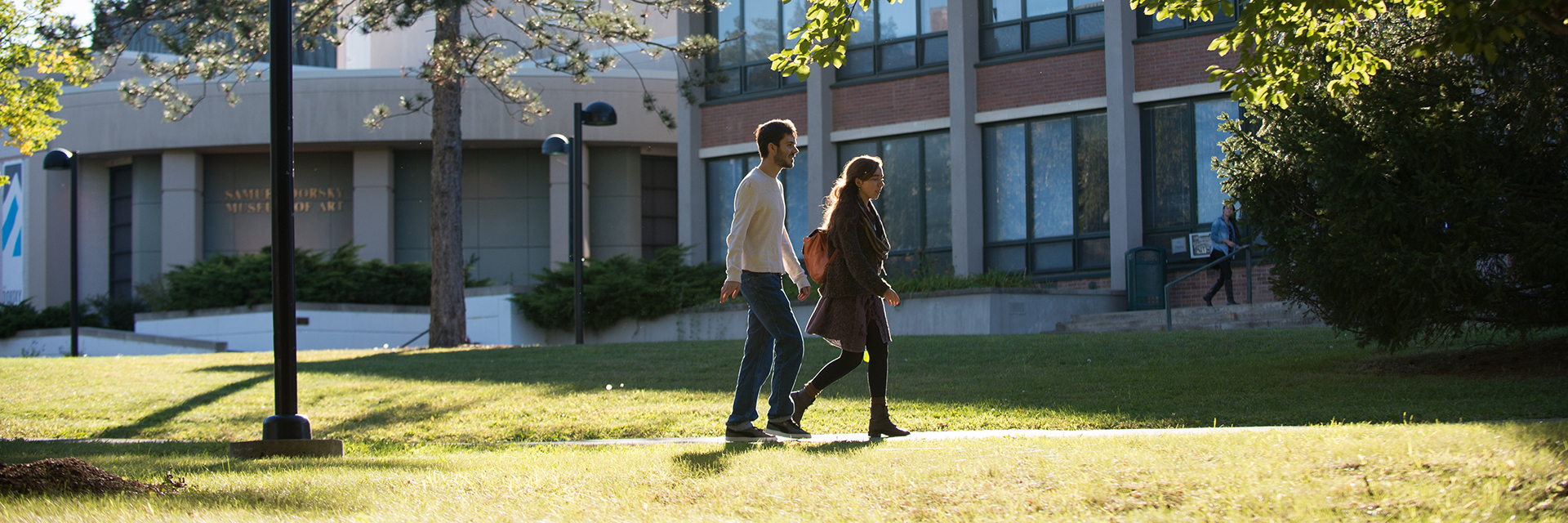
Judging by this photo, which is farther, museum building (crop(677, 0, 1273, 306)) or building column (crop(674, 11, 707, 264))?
building column (crop(674, 11, 707, 264))

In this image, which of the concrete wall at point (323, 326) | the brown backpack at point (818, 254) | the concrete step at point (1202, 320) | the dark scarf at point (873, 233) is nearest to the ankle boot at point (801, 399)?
the brown backpack at point (818, 254)

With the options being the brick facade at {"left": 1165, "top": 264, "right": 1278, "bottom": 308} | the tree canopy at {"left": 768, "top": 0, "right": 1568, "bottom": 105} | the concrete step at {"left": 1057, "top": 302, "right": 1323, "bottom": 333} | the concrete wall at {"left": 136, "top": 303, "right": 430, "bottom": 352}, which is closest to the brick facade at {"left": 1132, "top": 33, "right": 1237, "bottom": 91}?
the brick facade at {"left": 1165, "top": 264, "right": 1278, "bottom": 308}

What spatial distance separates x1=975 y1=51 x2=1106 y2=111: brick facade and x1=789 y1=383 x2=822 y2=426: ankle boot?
15.8 m

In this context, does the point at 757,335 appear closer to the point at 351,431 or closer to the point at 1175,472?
the point at 1175,472

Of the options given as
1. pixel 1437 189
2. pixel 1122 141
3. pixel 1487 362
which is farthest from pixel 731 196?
pixel 1437 189

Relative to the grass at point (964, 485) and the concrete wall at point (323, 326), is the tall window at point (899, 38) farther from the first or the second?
the grass at point (964, 485)

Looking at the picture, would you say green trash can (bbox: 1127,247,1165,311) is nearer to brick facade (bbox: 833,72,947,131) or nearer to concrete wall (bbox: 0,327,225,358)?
brick facade (bbox: 833,72,947,131)

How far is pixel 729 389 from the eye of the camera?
11.3 m

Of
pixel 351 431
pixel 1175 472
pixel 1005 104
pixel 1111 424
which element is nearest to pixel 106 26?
pixel 351 431

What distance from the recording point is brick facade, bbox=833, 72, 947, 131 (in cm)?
2350

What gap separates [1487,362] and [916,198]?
1398 cm

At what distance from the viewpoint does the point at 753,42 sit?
25.9 metres

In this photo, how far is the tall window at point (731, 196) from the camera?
2573cm

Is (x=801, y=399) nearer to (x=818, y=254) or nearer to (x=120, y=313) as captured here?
(x=818, y=254)
